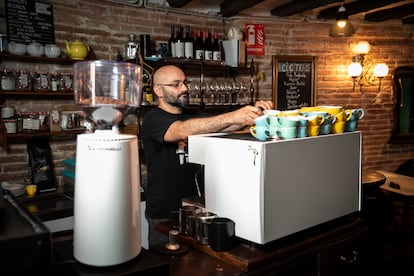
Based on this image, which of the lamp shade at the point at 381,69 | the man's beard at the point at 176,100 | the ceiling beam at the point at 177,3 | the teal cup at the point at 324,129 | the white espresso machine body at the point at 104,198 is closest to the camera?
the white espresso machine body at the point at 104,198

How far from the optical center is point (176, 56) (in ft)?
11.5

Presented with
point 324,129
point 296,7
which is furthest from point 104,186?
point 296,7

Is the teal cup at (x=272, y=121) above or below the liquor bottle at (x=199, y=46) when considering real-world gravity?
below

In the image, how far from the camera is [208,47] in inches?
153

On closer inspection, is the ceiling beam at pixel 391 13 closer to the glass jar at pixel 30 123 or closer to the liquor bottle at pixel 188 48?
the liquor bottle at pixel 188 48

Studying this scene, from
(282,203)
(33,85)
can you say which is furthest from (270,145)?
(33,85)

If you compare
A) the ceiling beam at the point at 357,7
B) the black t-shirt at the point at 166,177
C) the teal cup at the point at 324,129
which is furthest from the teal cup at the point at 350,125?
the ceiling beam at the point at 357,7

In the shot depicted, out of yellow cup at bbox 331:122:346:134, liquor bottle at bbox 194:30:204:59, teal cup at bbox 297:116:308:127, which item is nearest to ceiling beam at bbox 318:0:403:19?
liquor bottle at bbox 194:30:204:59

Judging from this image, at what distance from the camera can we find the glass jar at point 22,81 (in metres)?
2.86

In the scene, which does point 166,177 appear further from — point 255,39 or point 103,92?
point 255,39

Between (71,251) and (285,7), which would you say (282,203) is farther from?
(285,7)

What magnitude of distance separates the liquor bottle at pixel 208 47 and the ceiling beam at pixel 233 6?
0.34m

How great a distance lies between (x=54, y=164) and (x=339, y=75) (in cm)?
332

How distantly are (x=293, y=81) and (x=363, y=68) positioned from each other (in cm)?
100
